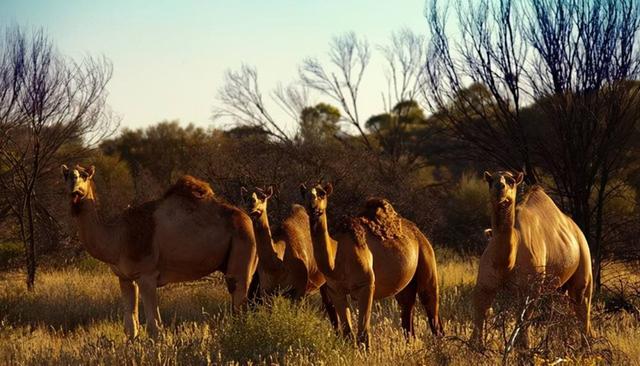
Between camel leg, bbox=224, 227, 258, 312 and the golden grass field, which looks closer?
the golden grass field

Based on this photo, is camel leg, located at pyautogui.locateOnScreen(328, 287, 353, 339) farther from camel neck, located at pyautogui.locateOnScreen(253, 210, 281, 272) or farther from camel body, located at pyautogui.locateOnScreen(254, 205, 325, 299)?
camel neck, located at pyautogui.locateOnScreen(253, 210, 281, 272)

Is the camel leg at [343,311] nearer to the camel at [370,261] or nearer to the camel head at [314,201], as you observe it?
the camel at [370,261]

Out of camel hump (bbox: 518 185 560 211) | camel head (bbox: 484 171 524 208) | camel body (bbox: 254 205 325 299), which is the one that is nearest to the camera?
→ camel head (bbox: 484 171 524 208)

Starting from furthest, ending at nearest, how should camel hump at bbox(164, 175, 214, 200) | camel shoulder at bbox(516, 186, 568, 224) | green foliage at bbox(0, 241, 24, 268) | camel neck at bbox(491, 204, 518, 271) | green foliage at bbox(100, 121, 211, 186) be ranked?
green foliage at bbox(100, 121, 211, 186) < green foliage at bbox(0, 241, 24, 268) < camel hump at bbox(164, 175, 214, 200) < camel shoulder at bbox(516, 186, 568, 224) < camel neck at bbox(491, 204, 518, 271)

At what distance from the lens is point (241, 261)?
10.4m

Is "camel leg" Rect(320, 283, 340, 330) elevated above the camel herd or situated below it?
below

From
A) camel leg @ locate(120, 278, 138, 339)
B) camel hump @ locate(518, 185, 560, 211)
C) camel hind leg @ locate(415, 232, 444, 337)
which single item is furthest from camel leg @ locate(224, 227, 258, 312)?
camel hump @ locate(518, 185, 560, 211)

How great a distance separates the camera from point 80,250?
20281mm

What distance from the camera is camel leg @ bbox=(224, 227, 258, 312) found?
10414 mm

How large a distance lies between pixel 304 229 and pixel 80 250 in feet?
38.1

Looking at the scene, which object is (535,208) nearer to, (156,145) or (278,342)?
(278,342)

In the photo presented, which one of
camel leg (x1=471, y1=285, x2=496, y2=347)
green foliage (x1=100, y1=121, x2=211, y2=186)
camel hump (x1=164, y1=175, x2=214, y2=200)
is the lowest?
camel leg (x1=471, y1=285, x2=496, y2=347)

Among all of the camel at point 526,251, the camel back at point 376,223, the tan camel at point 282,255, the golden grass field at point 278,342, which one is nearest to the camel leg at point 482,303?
the camel at point 526,251

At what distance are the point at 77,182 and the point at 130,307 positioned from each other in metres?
1.61
